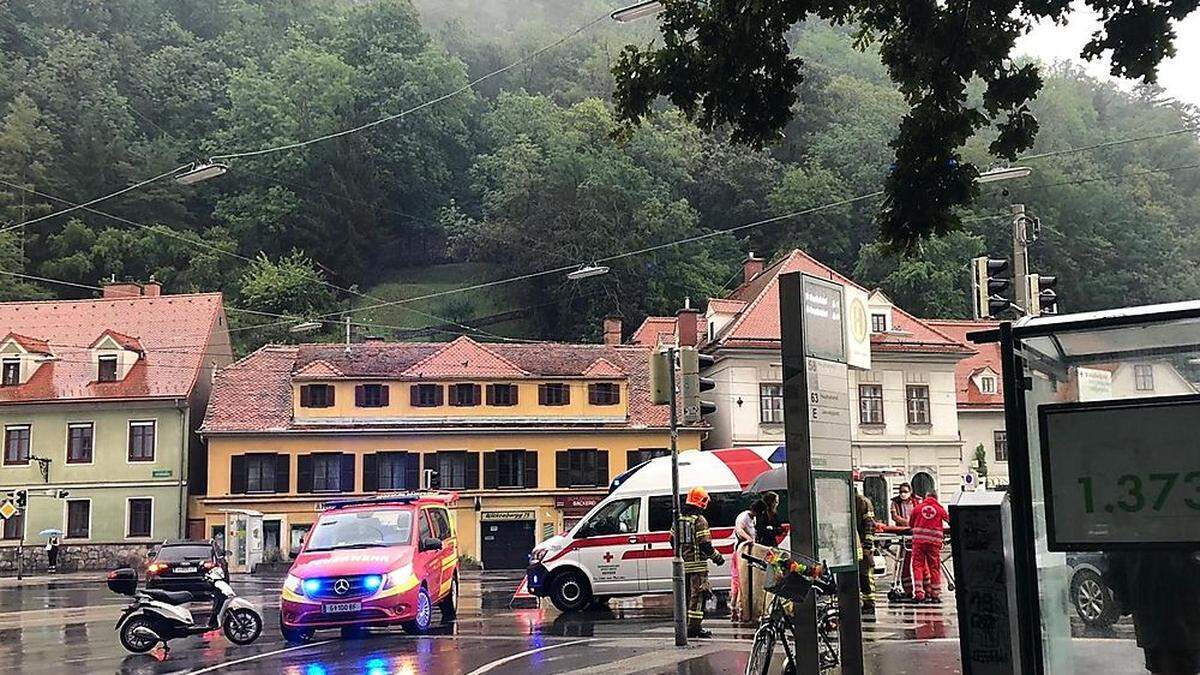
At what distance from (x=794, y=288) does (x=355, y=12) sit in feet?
321

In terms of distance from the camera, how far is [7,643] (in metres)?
19.6

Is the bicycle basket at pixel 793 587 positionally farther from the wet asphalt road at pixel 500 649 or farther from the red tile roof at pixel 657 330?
the red tile roof at pixel 657 330

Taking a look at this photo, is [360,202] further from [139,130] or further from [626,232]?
[626,232]

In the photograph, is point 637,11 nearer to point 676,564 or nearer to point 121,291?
point 676,564

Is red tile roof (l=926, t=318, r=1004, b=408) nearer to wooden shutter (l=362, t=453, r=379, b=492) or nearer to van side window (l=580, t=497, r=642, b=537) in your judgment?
wooden shutter (l=362, t=453, r=379, b=492)

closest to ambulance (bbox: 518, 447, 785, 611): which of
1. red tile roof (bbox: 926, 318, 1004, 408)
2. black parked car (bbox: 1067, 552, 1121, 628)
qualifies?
black parked car (bbox: 1067, 552, 1121, 628)

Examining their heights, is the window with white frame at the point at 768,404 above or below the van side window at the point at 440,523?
above

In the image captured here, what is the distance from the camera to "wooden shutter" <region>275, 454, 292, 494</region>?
53.8 metres

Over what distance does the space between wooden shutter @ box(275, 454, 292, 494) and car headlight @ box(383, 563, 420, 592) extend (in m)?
37.5

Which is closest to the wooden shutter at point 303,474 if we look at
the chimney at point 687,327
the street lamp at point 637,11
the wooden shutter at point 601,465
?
the wooden shutter at point 601,465

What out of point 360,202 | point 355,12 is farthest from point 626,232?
point 355,12

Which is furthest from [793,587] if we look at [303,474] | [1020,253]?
[303,474]

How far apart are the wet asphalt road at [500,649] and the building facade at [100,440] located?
3269cm

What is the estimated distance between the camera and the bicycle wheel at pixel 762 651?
32.2 ft
